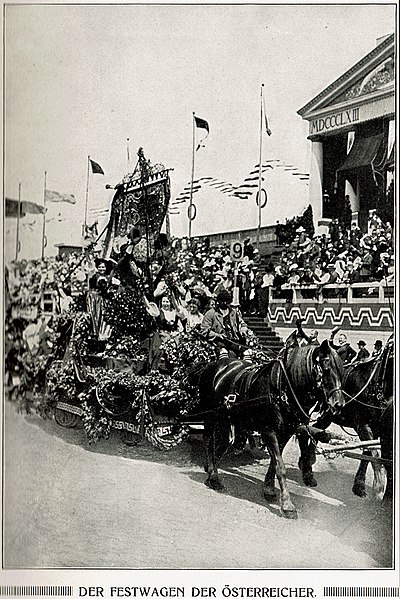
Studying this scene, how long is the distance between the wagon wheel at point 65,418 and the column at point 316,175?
1.66 metres

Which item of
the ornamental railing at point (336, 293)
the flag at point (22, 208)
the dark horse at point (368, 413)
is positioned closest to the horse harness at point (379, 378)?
the dark horse at point (368, 413)

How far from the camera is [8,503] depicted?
3.88 meters

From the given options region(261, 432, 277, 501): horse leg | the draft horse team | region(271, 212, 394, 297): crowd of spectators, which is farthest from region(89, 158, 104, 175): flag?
region(261, 432, 277, 501): horse leg

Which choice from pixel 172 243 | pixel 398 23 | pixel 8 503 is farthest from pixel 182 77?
pixel 8 503

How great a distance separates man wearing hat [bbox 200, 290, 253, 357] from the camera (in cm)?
387

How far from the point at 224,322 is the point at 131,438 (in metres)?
Result: 0.78

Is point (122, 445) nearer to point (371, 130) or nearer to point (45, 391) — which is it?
point (45, 391)

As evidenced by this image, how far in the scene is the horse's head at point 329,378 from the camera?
3775mm

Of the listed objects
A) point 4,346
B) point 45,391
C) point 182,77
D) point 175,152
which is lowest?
point 45,391

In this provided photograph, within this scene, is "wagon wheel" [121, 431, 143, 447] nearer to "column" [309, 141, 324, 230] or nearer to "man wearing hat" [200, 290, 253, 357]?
"man wearing hat" [200, 290, 253, 357]

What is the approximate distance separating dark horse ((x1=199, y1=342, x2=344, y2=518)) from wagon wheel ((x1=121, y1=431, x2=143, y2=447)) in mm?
351

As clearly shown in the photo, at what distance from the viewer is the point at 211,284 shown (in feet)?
Answer: 12.8

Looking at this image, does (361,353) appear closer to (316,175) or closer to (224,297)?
(224,297)

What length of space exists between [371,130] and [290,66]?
53 cm
